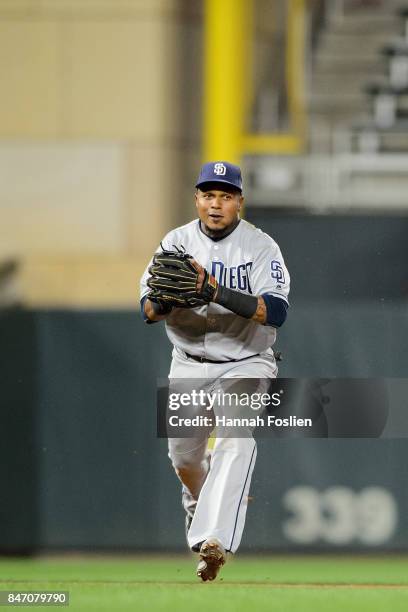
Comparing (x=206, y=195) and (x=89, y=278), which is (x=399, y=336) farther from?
(x=89, y=278)

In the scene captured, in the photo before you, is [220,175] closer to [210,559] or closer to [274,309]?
[274,309]

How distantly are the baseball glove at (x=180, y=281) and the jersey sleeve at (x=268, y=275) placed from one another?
0.14m

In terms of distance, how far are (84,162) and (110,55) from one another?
0.70 meters

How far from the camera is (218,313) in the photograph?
3885mm

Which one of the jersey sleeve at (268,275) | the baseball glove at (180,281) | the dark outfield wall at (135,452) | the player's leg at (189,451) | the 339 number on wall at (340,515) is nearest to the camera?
the baseball glove at (180,281)

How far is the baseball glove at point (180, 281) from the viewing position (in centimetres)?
373

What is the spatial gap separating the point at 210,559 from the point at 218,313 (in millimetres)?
752

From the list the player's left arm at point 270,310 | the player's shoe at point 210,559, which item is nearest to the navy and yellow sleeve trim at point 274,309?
the player's left arm at point 270,310

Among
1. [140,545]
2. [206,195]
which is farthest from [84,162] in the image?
[206,195]

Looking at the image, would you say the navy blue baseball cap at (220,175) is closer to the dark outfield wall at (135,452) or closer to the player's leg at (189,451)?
the player's leg at (189,451)

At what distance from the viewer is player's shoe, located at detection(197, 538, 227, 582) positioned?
12.7 feet

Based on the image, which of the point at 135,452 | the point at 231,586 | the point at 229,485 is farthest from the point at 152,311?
the point at 135,452

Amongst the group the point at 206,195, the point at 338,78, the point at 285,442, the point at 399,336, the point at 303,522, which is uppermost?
the point at 338,78

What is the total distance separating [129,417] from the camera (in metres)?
5.27
